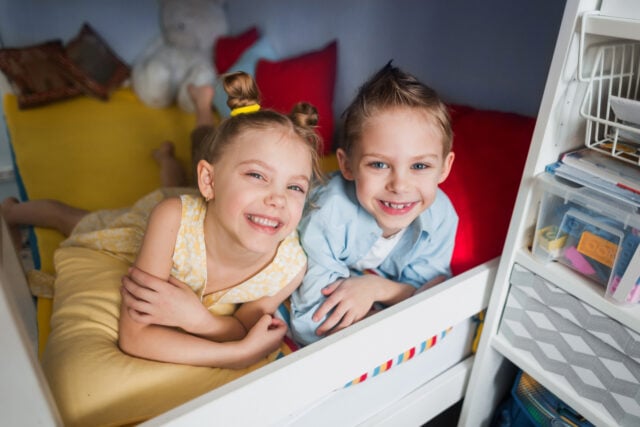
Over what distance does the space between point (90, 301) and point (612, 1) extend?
0.99m

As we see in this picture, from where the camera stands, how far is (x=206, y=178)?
0.85m

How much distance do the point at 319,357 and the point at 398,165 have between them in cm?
36

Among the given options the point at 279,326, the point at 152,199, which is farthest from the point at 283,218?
the point at 152,199

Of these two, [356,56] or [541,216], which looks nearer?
[541,216]

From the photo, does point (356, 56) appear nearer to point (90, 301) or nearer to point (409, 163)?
point (409, 163)

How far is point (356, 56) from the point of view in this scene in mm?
1540

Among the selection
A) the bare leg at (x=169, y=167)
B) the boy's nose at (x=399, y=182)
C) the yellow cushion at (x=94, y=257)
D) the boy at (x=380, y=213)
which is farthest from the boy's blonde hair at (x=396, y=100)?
the bare leg at (x=169, y=167)

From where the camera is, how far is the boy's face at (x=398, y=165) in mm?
828

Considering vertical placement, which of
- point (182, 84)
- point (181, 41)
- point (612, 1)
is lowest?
point (182, 84)

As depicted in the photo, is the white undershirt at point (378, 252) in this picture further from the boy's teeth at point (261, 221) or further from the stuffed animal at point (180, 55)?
the stuffed animal at point (180, 55)

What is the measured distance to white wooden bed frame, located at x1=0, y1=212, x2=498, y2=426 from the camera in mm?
488

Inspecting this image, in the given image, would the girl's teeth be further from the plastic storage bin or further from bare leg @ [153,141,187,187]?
bare leg @ [153,141,187,187]

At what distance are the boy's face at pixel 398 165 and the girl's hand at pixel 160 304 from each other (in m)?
0.36

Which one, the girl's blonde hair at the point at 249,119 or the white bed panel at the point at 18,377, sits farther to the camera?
the girl's blonde hair at the point at 249,119
